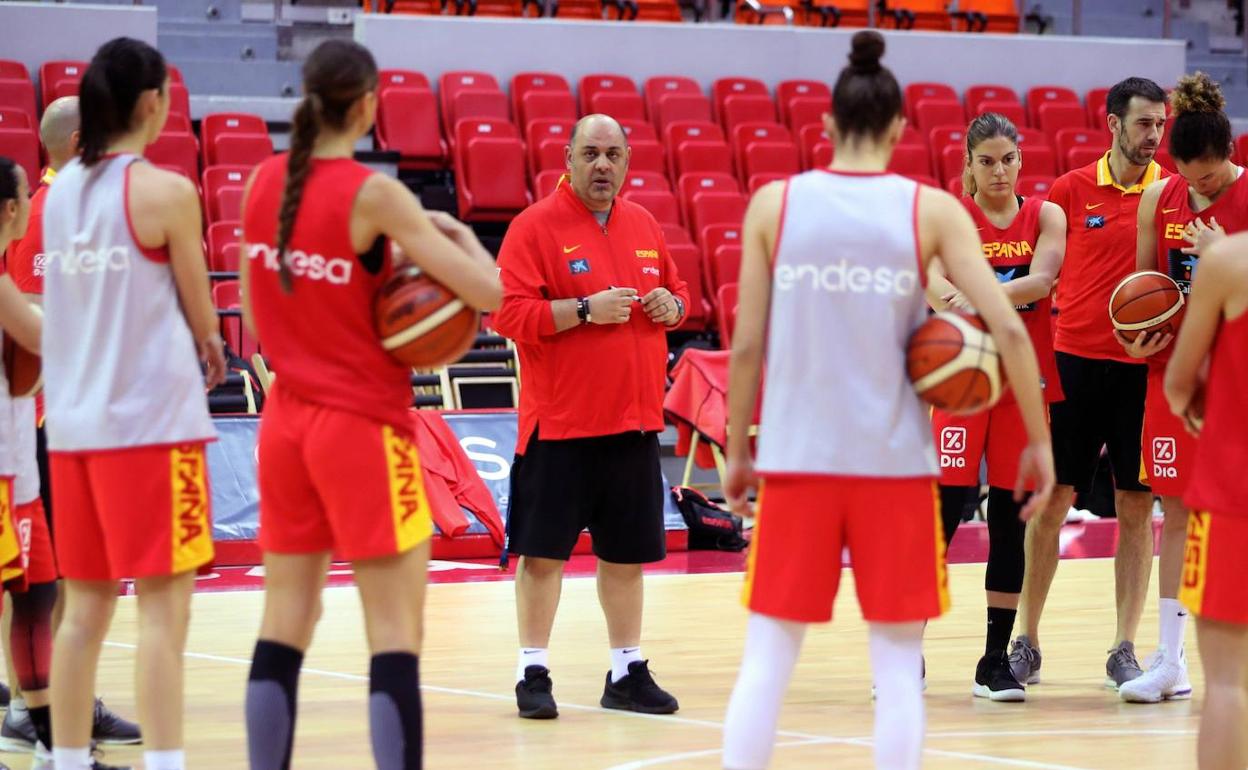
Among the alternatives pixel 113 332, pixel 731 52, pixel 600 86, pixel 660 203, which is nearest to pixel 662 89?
pixel 600 86

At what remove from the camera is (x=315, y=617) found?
3.53 m

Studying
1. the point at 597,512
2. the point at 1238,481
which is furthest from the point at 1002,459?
the point at 1238,481

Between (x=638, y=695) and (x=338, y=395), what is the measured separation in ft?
7.06

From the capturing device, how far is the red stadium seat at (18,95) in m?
11.7

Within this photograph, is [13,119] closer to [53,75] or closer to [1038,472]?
[53,75]

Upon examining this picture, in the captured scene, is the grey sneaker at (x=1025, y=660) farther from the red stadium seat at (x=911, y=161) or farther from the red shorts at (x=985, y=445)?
the red stadium seat at (x=911, y=161)

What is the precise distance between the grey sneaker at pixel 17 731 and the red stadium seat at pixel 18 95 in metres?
7.79

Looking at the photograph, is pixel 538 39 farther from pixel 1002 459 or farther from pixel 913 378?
pixel 913 378

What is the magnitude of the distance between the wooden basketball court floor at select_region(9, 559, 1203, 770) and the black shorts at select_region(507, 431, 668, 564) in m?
0.51

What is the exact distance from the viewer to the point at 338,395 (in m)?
3.34

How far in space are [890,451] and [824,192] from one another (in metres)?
0.50

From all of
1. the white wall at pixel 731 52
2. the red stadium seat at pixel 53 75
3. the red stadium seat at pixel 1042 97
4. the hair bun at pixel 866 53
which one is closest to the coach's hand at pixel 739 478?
the hair bun at pixel 866 53

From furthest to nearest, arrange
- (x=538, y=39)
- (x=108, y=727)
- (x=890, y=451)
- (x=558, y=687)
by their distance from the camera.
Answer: (x=538, y=39) → (x=558, y=687) → (x=108, y=727) → (x=890, y=451)

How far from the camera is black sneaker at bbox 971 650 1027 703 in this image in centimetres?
536
